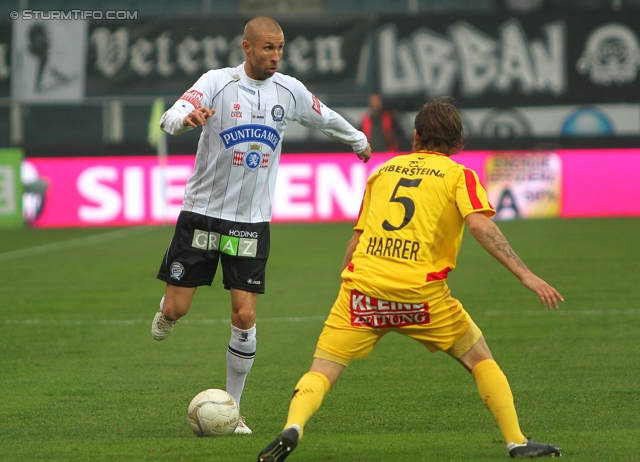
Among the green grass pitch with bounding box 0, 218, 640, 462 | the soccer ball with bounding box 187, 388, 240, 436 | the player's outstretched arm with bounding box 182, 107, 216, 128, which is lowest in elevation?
the green grass pitch with bounding box 0, 218, 640, 462

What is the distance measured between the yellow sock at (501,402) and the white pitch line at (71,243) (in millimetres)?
11616

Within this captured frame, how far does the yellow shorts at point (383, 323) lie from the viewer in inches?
187

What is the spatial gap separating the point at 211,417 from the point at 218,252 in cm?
95

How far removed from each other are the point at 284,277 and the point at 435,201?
810cm

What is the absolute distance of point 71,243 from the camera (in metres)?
17.3

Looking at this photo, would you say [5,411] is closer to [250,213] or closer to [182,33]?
[250,213]

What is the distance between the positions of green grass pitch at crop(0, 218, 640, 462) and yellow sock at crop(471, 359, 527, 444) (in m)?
0.20

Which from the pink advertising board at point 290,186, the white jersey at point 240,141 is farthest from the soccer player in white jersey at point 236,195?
the pink advertising board at point 290,186

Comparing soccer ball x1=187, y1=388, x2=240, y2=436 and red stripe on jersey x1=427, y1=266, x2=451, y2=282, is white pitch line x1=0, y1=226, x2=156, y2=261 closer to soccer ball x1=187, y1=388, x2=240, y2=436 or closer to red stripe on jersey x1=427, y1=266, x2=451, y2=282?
soccer ball x1=187, y1=388, x2=240, y2=436

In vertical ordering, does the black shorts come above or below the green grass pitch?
above

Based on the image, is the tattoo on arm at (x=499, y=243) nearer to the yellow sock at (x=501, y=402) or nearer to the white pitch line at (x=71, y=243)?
the yellow sock at (x=501, y=402)

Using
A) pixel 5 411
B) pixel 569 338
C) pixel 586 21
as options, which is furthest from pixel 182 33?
pixel 5 411

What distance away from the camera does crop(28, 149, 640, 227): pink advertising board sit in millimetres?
19719

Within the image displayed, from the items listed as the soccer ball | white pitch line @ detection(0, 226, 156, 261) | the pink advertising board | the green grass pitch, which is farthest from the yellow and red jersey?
the pink advertising board
